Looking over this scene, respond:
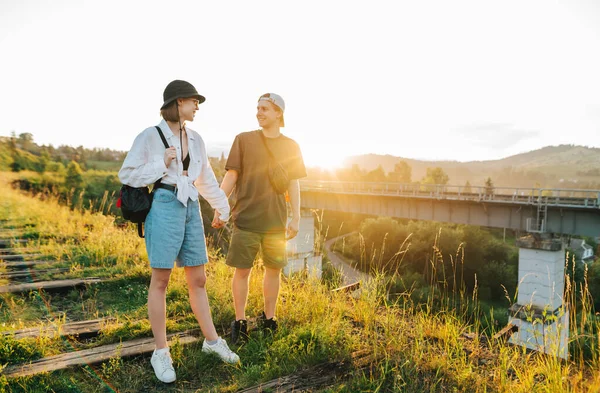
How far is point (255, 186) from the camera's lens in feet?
10.7

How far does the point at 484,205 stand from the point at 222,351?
2438 centimetres

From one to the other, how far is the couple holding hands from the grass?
23 cm

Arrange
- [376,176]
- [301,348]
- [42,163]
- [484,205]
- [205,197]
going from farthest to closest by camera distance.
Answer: [376,176], [42,163], [484,205], [205,197], [301,348]

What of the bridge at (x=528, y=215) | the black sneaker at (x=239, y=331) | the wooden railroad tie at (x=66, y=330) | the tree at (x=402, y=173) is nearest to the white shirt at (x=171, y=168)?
the black sneaker at (x=239, y=331)

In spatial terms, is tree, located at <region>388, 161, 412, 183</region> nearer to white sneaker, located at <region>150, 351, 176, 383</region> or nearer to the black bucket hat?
the black bucket hat

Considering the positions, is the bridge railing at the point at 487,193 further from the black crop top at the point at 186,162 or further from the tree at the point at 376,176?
the tree at the point at 376,176

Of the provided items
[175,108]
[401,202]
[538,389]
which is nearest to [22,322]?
[175,108]

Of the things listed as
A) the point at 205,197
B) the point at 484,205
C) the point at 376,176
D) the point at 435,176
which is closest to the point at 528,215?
the point at 484,205

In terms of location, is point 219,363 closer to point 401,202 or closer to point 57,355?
point 57,355

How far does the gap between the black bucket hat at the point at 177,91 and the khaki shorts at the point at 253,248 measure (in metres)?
1.20

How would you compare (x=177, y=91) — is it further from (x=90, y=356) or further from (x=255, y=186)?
(x=90, y=356)

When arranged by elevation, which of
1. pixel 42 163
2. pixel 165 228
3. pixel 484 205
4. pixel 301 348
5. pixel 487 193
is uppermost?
pixel 42 163

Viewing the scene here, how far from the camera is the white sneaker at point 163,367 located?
254cm

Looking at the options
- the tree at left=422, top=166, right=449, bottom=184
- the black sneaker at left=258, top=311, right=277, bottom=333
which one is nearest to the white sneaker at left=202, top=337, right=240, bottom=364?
the black sneaker at left=258, top=311, right=277, bottom=333
